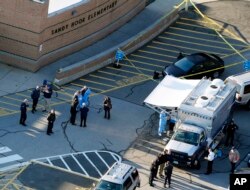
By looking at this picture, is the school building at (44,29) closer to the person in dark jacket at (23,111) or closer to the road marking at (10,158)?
the person in dark jacket at (23,111)

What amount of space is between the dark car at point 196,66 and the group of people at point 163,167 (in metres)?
8.89

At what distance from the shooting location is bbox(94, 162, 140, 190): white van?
3456 centimetres

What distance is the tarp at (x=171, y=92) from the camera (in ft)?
134

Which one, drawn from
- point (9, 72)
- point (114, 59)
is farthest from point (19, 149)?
point (114, 59)

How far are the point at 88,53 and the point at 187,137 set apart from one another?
1221 centimetres

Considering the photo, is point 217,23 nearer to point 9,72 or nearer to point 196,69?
point 196,69

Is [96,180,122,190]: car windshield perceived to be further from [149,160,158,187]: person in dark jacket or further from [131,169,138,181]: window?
[149,160,158,187]: person in dark jacket

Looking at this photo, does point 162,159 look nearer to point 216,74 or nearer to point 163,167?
point 163,167

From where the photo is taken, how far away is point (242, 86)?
43.6 meters

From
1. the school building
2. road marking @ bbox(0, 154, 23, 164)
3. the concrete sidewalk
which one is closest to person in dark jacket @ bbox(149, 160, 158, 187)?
road marking @ bbox(0, 154, 23, 164)

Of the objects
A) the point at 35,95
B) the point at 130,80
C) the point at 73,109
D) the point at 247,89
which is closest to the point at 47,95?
the point at 35,95

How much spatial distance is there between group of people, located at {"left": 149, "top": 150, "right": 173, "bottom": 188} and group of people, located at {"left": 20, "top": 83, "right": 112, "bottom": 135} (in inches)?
207

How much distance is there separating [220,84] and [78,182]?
30.0 ft

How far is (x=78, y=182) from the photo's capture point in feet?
120
